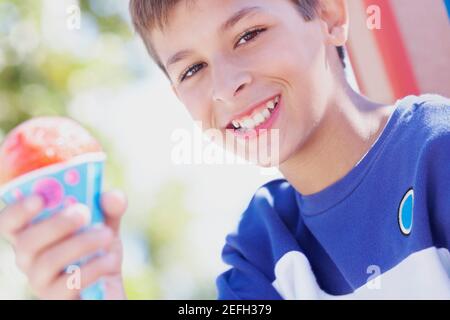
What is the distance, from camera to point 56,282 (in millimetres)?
872

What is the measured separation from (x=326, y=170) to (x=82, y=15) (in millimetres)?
1517

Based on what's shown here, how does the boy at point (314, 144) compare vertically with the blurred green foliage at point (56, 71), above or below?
below

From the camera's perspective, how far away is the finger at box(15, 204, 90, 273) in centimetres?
84

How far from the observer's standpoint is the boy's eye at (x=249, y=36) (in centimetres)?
109

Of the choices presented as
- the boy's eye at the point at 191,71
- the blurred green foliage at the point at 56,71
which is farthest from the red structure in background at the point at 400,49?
the blurred green foliage at the point at 56,71

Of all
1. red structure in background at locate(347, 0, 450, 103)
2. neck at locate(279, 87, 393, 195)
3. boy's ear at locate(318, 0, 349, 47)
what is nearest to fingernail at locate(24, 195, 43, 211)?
neck at locate(279, 87, 393, 195)

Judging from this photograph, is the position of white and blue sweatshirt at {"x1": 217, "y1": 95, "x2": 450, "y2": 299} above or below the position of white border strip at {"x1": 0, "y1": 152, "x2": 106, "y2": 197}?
below

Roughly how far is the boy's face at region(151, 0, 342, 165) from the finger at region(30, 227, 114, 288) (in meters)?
0.34

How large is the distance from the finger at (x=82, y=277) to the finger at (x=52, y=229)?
49 mm

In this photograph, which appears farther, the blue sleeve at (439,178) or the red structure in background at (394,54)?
the red structure in background at (394,54)

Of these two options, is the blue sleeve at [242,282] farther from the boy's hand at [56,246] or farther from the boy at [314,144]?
the boy's hand at [56,246]

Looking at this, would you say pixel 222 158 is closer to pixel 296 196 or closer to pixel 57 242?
pixel 296 196

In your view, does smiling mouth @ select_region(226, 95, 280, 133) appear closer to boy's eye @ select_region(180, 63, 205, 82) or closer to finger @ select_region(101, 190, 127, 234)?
boy's eye @ select_region(180, 63, 205, 82)

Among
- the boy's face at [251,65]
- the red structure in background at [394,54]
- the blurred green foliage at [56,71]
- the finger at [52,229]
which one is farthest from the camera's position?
the blurred green foliage at [56,71]
